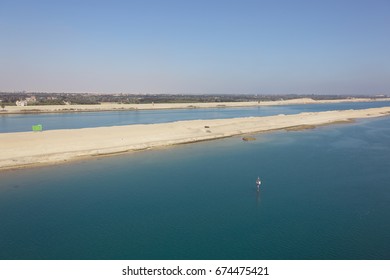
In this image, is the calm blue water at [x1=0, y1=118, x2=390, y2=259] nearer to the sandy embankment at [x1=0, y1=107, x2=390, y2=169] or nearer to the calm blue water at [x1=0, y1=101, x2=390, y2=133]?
the sandy embankment at [x1=0, y1=107, x2=390, y2=169]

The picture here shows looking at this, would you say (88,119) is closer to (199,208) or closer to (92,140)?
(92,140)

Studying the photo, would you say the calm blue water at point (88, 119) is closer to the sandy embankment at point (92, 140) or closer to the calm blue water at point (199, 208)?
the sandy embankment at point (92, 140)

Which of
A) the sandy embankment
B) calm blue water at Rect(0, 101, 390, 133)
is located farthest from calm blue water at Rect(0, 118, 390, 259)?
calm blue water at Rect(0, 101, 390, 133)

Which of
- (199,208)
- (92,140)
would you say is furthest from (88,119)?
(199,208)

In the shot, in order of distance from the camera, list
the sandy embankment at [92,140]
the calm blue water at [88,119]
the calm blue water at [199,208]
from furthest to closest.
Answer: the calm blue water at [88,119] → the sandy embankment at [92,140] → the calm blue water at [199,208]

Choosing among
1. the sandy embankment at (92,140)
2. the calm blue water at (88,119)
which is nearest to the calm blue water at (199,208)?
the sandy embankment at (92,140)

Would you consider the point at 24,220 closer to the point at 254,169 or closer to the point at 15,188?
the point at 15,188

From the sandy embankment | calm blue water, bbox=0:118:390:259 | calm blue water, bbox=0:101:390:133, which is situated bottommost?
calm blue water, bbox=0:118:390:259

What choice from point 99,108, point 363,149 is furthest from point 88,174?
point 99,108

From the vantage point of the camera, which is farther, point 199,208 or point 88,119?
point 88,119
